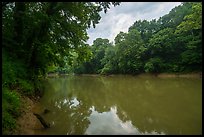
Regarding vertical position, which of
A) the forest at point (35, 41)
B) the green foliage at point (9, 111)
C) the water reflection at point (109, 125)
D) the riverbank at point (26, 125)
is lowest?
the water reflection at point (109, 125)

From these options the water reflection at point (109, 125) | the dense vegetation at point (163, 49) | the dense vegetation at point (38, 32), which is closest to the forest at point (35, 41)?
the dense vegetation at point (38, 32)

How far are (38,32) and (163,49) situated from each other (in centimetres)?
3461

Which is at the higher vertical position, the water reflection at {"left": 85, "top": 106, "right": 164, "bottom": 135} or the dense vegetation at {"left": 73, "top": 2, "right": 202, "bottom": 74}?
the dense vegetation at {"left": 73, "top": 2, "right": 202, "bottom": 74}

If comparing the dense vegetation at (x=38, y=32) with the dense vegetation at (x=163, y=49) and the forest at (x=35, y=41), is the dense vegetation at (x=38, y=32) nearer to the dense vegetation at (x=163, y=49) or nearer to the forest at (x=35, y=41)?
the forest at (x=35, y=41)

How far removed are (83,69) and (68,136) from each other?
74542 mm

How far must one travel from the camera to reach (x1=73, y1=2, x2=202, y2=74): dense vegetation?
1578 inches

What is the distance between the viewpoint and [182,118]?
11.0m

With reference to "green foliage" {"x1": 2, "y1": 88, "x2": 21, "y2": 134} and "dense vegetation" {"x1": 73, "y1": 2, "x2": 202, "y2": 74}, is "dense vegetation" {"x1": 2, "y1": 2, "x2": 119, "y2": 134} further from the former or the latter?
"dense vegetation" {"x1": 73, "y1": 2, "x2": 202, "y2": 74}

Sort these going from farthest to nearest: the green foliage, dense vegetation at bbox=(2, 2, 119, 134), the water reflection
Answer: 1. dense vegetation at bbox=(2, 2, 119, 134)
2. the water reflection
3. the green foliage

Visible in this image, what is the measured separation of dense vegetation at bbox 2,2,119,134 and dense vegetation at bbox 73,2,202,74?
15878 millimetres

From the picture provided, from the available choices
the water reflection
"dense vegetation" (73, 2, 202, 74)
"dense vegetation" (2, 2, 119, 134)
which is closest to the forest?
"dense vegetation" (2, 2, 119, 134)

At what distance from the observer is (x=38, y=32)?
16.6 m

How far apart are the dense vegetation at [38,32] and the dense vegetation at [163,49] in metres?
15.9

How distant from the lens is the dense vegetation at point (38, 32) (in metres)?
15.1
